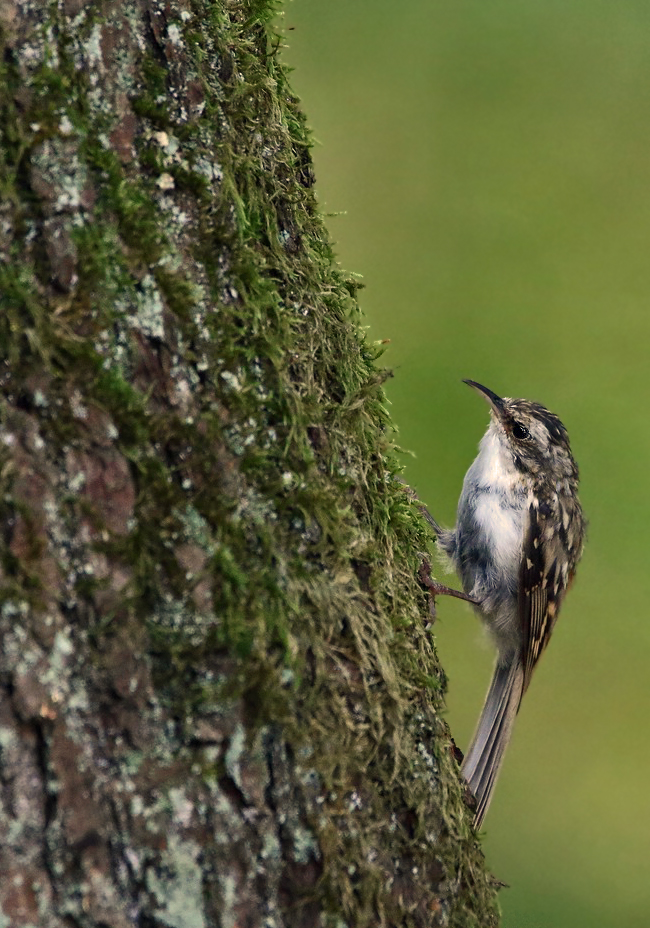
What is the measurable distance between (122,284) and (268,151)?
0.55 metres

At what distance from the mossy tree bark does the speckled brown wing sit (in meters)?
2.30

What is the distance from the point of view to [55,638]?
1.69 meters

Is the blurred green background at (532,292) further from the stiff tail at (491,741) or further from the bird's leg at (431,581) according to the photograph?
the stiff tail at (491,741)

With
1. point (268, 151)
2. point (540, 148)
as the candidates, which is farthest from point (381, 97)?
point (268, 151)

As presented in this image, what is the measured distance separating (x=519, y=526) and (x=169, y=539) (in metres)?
2.88

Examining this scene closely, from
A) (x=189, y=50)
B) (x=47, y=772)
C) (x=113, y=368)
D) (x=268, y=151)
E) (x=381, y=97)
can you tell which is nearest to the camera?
(x=47, y=772)

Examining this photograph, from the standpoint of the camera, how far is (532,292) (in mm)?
7750

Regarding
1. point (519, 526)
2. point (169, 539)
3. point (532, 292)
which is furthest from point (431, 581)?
point (532, 292)

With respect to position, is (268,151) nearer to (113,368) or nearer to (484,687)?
(113,368)

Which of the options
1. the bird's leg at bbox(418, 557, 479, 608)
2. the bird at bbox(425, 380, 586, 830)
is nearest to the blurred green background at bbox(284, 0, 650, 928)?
the bird at bbox(425, 380, 586, 830)

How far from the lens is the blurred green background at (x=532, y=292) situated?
244 inches

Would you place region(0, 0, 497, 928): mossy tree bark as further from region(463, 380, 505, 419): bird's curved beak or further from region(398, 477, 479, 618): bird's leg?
region(463, 380, 505, 419): bird's curved beak

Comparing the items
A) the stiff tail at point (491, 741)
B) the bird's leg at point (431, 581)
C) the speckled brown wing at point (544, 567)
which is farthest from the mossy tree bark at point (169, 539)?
the speckled brown wing at point (544, 567)

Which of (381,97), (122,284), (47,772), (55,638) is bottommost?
(47,772)
